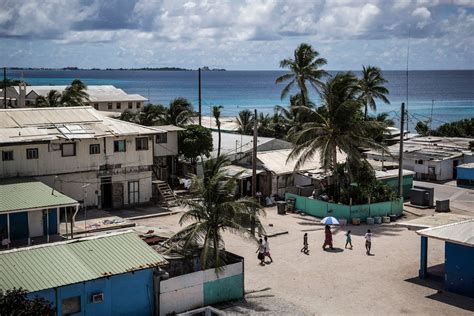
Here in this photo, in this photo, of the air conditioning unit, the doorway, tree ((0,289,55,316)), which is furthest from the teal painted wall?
the doorway

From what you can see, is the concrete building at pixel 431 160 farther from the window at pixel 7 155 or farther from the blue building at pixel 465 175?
the window at pixel 7 155

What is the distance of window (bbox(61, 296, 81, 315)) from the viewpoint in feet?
69.0

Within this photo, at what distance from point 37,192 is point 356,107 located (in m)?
18.4

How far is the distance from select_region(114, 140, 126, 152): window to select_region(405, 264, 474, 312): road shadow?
19.6m

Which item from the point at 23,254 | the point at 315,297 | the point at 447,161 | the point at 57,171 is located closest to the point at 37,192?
the point at 57,171

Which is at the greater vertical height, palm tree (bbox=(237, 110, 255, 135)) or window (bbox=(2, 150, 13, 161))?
palm tree (bbox=(237, 110, 255, 135))

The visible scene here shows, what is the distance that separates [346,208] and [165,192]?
11.5 metres

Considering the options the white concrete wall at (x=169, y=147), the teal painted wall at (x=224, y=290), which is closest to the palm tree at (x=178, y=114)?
the white concrete wall at (x=169, y=147)

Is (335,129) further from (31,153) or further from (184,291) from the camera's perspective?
(184,291)

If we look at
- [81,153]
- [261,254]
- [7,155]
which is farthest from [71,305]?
[81,153]

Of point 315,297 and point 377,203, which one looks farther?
point 377,203

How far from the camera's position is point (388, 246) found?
33.2m

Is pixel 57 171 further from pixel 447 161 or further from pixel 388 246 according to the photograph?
pixel 447 161

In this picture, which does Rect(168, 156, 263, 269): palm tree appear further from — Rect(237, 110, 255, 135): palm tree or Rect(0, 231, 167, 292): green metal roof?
Rect(237, 110, 255, 135): palm tree
